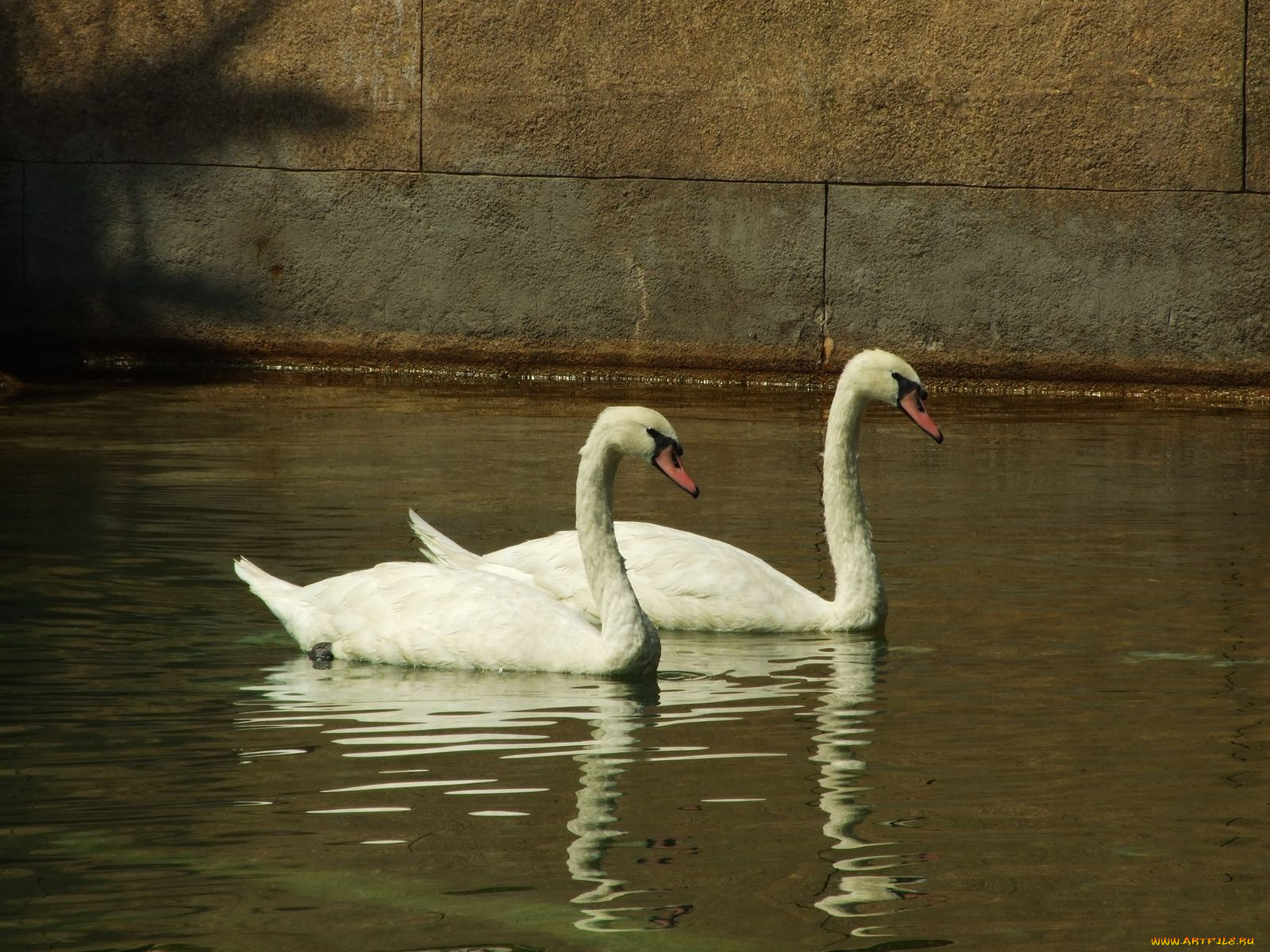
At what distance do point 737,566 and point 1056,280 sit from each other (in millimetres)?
7191

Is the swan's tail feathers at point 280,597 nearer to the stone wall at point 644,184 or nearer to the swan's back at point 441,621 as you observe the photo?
the swan's back at point 441,621

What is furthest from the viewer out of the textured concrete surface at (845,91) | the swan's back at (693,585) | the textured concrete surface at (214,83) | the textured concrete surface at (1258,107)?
the textured concrete surface at (214,83)

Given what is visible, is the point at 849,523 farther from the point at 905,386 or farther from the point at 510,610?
the point at 510,610

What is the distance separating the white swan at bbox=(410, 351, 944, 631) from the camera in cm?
782

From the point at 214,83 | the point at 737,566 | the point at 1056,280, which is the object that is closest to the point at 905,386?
the point at 737,566

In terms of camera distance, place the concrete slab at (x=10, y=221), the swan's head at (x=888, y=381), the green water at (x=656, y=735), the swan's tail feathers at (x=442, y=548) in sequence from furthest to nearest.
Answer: the concrete slab at (x=10, y=221) → the swan's head at (x=888, y=381) → the swan's tail feathers at (x=442, y=548) → the green water at (x=656, y=735)

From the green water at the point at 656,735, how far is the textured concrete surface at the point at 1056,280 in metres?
3.27

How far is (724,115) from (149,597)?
7804 mm

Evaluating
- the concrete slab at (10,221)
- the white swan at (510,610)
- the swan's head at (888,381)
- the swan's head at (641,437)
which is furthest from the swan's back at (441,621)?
the concrete slab at (10,221)

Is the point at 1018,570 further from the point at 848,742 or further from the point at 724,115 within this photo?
the point at 724,115

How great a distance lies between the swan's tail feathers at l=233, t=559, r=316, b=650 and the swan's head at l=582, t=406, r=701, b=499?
1119mm

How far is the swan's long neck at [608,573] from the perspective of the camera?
693 centimetres

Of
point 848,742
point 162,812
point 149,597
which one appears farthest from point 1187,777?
point 149,597

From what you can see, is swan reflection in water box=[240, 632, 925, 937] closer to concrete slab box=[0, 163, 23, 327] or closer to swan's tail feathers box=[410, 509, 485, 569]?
swan's tail feathers box=[410, 509, 485, 569]
